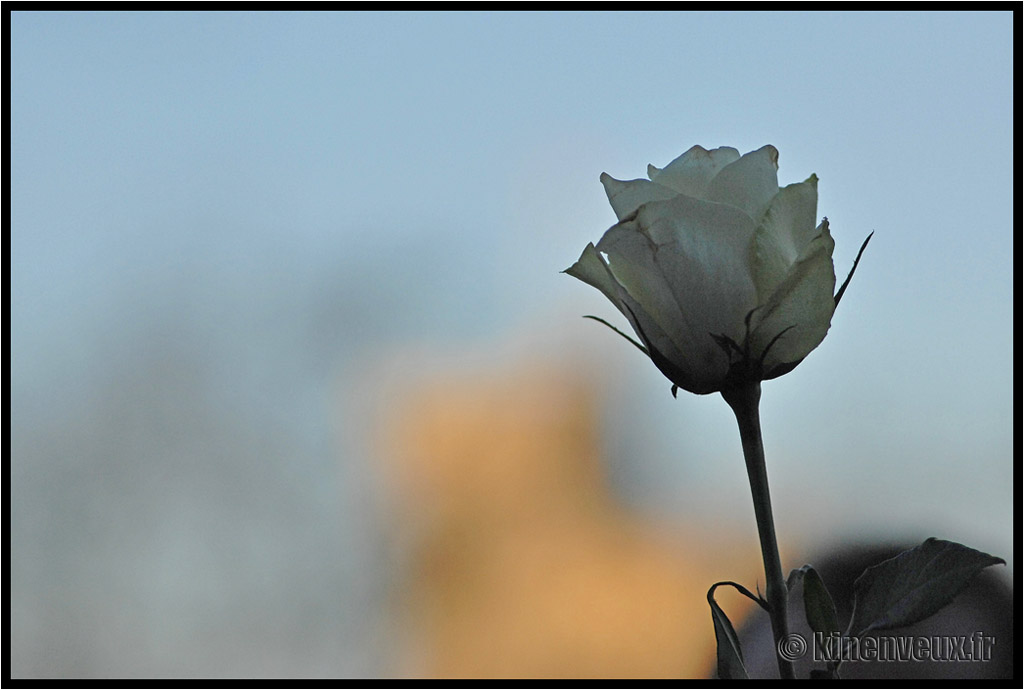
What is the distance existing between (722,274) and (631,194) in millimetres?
33

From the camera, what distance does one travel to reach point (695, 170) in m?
0.21

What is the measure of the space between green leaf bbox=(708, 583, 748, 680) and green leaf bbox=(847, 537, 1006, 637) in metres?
0.03

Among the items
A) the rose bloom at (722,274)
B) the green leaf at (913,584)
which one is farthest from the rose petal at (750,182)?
the green leaf at (913,584)

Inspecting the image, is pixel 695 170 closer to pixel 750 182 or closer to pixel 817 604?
pixel 750 182

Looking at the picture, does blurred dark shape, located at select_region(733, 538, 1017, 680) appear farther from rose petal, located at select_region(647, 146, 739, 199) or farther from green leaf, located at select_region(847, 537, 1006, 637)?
rose petal, located at select_region(647, 146, 739, 199)

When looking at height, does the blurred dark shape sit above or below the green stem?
below

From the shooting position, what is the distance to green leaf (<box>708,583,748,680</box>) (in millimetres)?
197

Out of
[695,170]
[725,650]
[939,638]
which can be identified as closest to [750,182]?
[695,170]

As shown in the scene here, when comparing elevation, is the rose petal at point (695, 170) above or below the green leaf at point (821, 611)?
above

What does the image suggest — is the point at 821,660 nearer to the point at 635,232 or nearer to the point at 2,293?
the point at 635,232

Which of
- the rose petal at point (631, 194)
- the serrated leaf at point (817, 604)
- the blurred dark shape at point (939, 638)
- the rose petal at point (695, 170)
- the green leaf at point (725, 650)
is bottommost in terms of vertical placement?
the blurred dark shape at point (939, 638)

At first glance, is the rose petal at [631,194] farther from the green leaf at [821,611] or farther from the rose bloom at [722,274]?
the green leaf at [821,611]

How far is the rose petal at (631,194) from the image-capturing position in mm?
205

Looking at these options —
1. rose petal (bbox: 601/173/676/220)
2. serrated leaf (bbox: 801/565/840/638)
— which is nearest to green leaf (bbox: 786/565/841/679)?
serrated leaf (bbox: 801/565/840/638)
